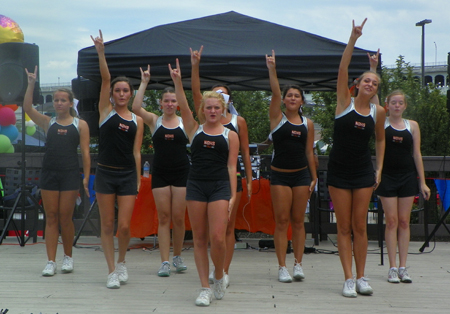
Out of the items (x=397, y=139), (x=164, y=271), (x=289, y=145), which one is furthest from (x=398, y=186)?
(x=164, y=271)

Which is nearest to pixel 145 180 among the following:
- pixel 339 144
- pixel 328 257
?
pixel 328 257

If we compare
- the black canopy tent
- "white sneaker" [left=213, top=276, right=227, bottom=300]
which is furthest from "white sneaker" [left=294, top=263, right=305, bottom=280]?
the black canopy tent

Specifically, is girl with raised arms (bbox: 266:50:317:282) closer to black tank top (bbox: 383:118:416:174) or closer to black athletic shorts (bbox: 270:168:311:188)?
black athletic shorts (bbox: 270:168:311:188)

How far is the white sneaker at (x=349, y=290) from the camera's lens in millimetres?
5074

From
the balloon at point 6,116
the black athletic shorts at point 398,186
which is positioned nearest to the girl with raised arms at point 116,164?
the black athletic shorts at point 398,186

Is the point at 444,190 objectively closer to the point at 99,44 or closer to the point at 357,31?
the point at 357,31

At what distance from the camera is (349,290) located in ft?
16.7

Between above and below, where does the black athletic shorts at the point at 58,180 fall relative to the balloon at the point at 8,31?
below

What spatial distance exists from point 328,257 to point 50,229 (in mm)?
3528

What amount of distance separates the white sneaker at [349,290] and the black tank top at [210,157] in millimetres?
1488

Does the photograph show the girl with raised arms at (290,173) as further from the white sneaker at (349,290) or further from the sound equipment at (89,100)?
the sound equipment at (89,100)

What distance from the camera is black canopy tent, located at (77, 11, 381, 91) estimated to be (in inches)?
297

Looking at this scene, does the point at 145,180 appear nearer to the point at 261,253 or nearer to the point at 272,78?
the point at 261,253

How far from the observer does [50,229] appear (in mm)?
6062
